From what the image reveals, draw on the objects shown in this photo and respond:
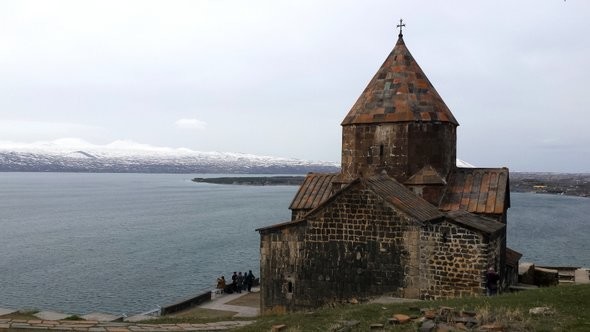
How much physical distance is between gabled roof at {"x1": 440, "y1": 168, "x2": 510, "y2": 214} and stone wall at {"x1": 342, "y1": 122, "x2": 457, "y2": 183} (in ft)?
1.58

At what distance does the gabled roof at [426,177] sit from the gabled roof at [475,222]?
1.97 meters

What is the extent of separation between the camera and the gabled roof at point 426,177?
48.1 ft

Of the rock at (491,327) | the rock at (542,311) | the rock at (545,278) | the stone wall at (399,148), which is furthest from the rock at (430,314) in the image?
the rock at (545,278)

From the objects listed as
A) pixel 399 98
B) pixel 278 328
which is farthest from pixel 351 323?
pixel 399 98

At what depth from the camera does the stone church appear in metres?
11.8

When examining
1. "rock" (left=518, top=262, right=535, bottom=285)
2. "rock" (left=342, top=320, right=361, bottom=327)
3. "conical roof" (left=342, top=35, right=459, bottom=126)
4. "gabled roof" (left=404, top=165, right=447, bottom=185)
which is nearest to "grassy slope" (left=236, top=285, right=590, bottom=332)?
"rock" (left=342, top=320, right=361, bottom=327)

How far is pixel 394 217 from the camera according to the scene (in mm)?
12062

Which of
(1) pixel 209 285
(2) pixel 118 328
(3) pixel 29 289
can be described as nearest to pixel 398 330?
(2) pixel 118 328

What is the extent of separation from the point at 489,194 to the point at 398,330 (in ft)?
26.9


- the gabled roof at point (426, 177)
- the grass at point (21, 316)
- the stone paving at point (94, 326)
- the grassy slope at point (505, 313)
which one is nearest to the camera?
the grassy slope at point (505, 313)

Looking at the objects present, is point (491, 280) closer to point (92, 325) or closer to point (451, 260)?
point (451, 260)

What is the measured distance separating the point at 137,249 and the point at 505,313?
3323 centimetres

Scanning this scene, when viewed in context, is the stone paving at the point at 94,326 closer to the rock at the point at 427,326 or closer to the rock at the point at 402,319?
the rock at the point at 402,319

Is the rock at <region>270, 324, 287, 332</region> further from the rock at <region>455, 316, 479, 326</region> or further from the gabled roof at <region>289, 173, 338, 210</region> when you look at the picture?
the gabled roof at <region>289, 173, 338, 210</region>
